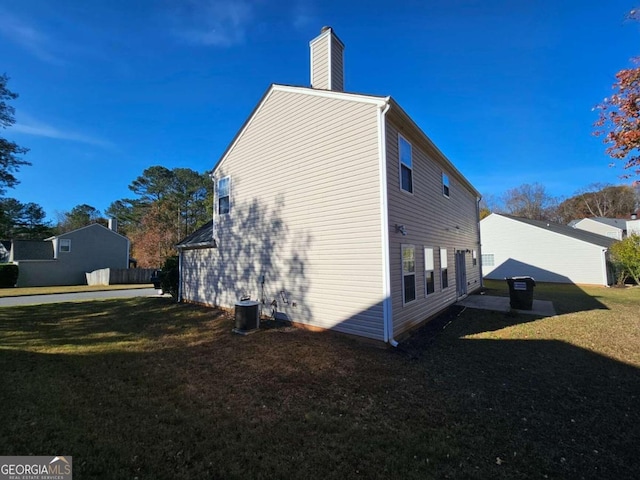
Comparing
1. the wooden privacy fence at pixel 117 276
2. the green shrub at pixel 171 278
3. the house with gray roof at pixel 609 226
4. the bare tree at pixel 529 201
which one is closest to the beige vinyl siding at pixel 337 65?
the green shrub at pixel 171 278

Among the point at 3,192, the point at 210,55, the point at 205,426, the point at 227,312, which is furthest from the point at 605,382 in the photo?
the point at 3,192

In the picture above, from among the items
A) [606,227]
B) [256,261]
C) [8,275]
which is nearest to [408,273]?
[256,261]

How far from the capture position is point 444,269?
10023 mm

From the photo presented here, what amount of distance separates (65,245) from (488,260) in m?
38.9

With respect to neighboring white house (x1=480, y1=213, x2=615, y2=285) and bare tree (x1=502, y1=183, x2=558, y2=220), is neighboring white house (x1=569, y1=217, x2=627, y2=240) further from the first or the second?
neighboring white house (x1=480, y1=213, x2=615, y2=285)

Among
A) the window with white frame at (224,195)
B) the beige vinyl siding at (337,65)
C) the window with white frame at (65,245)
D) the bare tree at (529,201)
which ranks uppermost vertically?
the bare tree at (529,201)

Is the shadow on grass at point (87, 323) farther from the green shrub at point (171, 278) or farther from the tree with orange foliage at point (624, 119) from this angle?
the tree with orange foliage at point (624, 119)

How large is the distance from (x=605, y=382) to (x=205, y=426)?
240 inches

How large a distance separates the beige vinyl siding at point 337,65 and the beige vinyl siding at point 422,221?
8.16 ft

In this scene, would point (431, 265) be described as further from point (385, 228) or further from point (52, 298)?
point (52, 298)

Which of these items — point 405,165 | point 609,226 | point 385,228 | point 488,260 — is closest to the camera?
point 385,228

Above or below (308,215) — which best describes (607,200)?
above

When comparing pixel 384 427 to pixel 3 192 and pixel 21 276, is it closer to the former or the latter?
pixel 3 192

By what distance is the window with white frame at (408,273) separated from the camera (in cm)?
694
